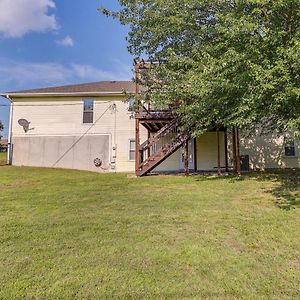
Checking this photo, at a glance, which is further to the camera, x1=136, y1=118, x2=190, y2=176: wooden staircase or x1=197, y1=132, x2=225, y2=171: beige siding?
x1=197, y1=132, x2=225, y2=171: beige siding

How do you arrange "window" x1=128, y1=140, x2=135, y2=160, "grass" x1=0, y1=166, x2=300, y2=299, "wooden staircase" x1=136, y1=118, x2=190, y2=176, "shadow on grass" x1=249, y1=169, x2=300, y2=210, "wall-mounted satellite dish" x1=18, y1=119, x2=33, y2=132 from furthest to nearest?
"wall-mounted satellite dish" x1=18, y1=119, x2=33, y2=132
"window" x1=128, y1=140, x2=135, y2=160
"wooden staircase" x1=136, y1=118, x2=190, y2=176
"shadow on grass" x1=249, y1=169, x2=300, y2=210
"grass" x1=0, y1=166, x2=300, y2=299

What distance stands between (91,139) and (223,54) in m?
11.0

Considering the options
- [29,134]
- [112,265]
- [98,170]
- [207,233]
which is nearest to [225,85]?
[207,233]

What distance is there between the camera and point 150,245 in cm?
512

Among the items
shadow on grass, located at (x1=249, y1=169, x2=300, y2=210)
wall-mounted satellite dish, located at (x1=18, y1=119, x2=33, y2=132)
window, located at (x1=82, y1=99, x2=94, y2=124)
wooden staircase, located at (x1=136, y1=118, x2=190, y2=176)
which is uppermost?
window, located at (x1=82, y1=99, x2=94, y2=124)

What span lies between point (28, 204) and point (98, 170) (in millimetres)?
9801

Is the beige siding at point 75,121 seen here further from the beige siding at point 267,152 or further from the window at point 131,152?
the beige siding at point 267,152

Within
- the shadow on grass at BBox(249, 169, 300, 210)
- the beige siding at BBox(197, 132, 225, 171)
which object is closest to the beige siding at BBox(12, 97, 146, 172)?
the beige siding at BBox(197, 132, 225, 171)

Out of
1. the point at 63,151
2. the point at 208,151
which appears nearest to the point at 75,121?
the point at 63,151

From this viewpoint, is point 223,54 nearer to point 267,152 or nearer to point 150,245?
point 150,245

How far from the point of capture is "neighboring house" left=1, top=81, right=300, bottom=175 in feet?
56.6

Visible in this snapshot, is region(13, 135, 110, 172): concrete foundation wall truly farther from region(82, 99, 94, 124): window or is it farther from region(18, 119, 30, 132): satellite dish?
region(82, 99, 94, 124): window

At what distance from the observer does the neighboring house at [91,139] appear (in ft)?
56.6

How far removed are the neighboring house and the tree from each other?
5845 mm
